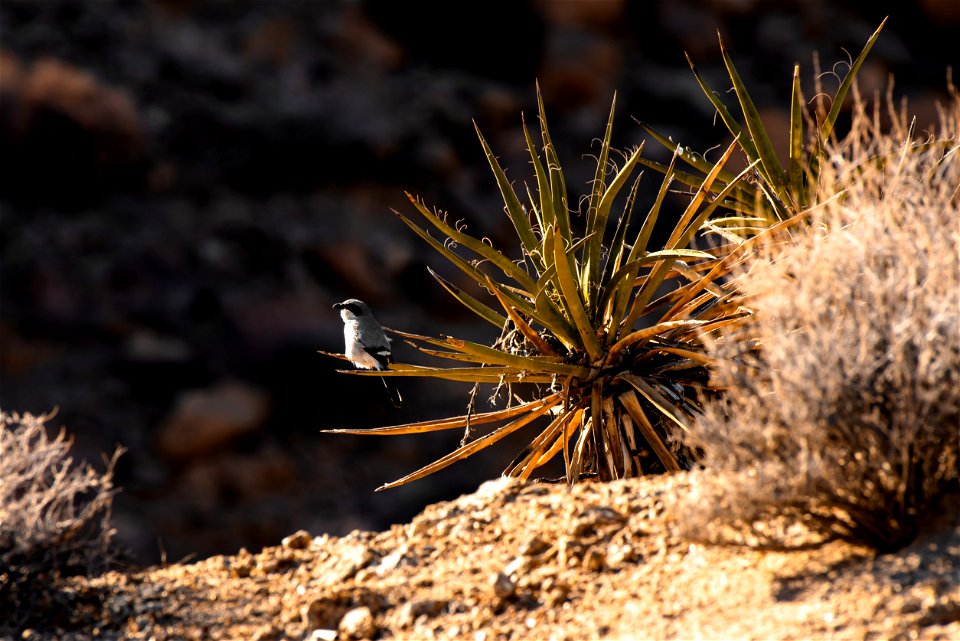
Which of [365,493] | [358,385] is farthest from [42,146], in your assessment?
[365,493]

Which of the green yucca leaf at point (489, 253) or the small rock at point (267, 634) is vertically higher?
the green yucca leaf at point (489, 253)

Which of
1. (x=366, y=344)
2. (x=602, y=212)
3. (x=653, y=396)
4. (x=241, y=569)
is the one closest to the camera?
(x=241, y=569)

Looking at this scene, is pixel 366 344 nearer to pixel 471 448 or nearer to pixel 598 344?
pixel 471 448

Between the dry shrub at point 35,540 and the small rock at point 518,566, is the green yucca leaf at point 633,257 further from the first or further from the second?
the dry shrub at point 35,540

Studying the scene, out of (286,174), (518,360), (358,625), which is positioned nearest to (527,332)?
(518,360)

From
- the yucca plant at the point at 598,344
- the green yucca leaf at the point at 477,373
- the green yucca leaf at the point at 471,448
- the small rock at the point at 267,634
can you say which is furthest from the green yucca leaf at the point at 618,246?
the small rock at the point at 267,634

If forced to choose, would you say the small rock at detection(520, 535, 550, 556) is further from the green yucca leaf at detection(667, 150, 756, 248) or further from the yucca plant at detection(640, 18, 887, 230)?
the yucca plant at detection(640, 18, 887, 230)
